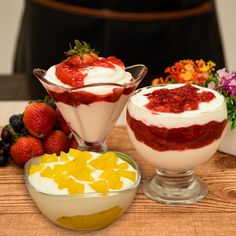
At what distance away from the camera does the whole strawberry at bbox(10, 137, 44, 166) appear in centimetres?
106

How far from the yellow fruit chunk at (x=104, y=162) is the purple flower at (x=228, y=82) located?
0.29m

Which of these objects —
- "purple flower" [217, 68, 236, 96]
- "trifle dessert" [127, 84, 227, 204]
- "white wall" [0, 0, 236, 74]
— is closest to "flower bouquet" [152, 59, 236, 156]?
"purple flower" [217, 68, 236, 96]

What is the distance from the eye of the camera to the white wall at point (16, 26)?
2.54m

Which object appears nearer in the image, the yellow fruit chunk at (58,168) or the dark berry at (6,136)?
the yellow fruit chunk at (58,168)

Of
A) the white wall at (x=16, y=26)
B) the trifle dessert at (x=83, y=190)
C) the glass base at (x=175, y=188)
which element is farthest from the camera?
the white wall at (x=16, y=26)

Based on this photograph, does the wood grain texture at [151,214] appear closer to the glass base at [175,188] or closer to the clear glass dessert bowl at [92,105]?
the glass base at [175,188]

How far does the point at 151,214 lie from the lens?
0.93 metres

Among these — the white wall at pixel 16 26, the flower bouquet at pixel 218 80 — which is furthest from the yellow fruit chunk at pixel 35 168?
the white wall at pixel 16 26

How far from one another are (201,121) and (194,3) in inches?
46.8

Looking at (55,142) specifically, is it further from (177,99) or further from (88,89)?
→ (177,99)

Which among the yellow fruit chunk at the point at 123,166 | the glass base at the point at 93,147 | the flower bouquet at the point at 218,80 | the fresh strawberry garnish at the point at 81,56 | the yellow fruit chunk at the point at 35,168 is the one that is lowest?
the glass base at the point at 93,147

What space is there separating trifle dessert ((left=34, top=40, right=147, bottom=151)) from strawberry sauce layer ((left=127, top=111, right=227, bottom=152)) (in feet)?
0.36

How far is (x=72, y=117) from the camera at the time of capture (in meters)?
1.07

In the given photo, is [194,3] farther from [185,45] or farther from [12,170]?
[12,170]
